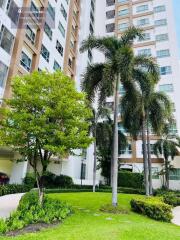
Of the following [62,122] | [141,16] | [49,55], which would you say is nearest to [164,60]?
[141,16]

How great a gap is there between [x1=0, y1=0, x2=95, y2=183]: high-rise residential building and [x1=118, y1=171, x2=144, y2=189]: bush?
5873mm

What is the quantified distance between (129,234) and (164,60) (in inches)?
1546

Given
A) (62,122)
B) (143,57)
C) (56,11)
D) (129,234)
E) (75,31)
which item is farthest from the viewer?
(75,31)

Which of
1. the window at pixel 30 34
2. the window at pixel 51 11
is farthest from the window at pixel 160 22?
the window at pixel 30 34

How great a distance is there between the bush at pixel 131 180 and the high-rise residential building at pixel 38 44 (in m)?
5.87

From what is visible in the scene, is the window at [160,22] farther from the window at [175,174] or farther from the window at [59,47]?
the window at [175,174]

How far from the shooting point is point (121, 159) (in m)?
38.2

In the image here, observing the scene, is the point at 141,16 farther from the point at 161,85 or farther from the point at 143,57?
the point at 143,57

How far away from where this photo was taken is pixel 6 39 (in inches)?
806

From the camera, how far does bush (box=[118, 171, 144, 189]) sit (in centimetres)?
3372

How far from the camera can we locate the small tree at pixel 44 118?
10492 mm

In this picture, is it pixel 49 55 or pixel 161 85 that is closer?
pixel 49 55

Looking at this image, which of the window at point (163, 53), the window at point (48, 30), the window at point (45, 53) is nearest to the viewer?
the window at point (45, 53)

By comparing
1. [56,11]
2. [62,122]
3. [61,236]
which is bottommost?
[61,236]
